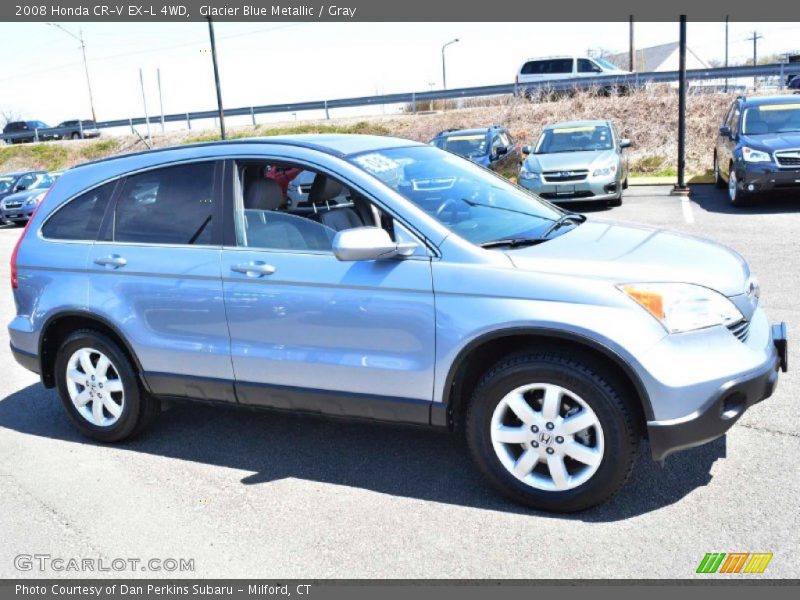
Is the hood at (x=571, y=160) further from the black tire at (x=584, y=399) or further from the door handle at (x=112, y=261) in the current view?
the black tire at (x=584, y=399)

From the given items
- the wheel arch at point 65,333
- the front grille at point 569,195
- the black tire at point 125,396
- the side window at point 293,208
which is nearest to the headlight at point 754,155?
the front grille at point 569,195

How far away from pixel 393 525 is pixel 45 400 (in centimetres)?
348

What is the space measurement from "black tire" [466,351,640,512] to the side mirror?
2.39ft

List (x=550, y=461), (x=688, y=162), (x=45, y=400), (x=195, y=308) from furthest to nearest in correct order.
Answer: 1. (x=688, y=162)
2. (x=45, y=400)
3. (x=195, y=308)
4. (x=550, y=461)

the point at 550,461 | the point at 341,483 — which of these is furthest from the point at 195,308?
the point at 550,461

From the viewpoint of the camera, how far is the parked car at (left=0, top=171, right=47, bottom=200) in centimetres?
2230

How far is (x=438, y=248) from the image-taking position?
380 centimetres

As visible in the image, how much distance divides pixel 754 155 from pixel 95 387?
1087 cm

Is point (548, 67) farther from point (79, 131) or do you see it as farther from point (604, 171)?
point (79, 131)

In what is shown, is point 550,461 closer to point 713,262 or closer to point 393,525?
point 393,525

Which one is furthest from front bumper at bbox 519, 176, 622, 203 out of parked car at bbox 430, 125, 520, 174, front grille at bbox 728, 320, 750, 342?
front grille at bbox 728, 320, 750, 342

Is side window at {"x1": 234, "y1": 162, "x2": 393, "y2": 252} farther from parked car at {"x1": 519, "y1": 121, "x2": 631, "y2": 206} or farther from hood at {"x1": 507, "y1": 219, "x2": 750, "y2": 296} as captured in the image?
parked car at {"x1": 519, "y1": 121, "x2": 631, "y2": 206}

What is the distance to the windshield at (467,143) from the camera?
1721 cm

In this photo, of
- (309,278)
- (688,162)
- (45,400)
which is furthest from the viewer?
(688,162)
